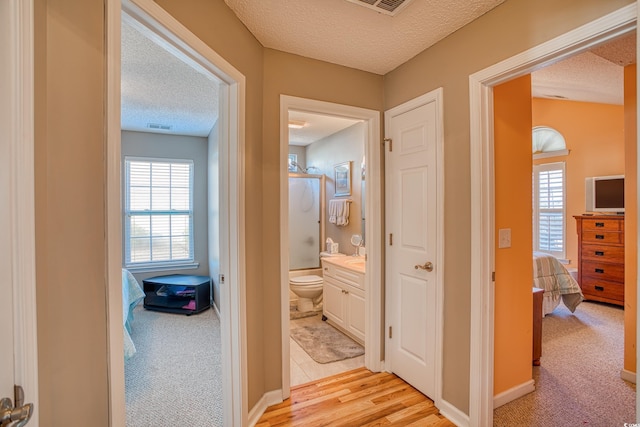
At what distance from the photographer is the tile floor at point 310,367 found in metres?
2.46

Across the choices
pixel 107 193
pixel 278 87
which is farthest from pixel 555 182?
pixel 107 193

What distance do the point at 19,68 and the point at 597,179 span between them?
608cm

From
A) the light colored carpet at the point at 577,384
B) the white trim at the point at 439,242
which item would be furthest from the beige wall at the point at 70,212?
the light colored carpet at the point at 577,384

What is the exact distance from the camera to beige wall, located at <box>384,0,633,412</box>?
1.68 meters

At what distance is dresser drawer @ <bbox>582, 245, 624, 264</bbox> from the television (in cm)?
57

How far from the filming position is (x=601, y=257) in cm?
423

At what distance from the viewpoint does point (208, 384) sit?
2387mm

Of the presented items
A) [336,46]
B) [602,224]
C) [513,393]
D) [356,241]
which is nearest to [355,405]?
[513,393]

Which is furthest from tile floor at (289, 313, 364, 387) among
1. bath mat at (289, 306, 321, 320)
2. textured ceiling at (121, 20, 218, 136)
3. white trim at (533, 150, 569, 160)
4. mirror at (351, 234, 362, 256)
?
white trim at (533, 150, 569, 160)

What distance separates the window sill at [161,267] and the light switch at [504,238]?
417 centimetres

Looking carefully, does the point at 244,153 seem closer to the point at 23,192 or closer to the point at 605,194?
the point at 23,192

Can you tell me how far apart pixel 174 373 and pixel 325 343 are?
1400mm

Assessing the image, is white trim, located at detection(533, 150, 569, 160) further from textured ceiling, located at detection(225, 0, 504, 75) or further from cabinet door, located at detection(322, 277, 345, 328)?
cabinet door, located at detection(322, 277, 345, 328)

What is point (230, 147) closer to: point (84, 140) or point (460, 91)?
point (84, 140)
